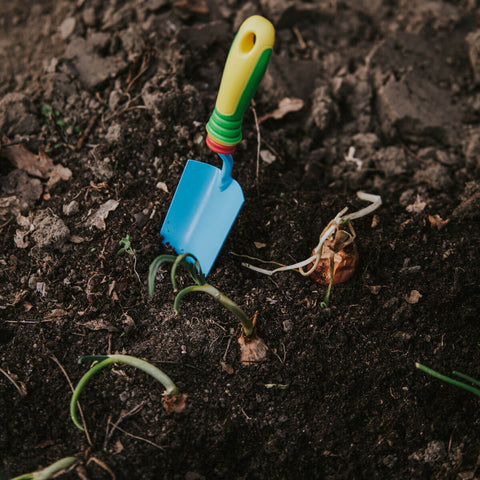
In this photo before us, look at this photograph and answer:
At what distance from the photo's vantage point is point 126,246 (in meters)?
1.44

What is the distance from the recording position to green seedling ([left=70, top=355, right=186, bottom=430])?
44.2 inches

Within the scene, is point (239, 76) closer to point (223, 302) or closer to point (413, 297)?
point (223, 302)

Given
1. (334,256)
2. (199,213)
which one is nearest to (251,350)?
(334,256)

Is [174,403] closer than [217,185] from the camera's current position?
Yes

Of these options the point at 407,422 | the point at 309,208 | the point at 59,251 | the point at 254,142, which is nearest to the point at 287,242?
the point at 309,208

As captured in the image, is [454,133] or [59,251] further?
[454,133]

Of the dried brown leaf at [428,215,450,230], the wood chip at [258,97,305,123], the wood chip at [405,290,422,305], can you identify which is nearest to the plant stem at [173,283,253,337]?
the wood chip at [405,290,422,305]

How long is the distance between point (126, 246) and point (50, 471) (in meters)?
0.63

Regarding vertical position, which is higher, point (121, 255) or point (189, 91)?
point (189, 91)

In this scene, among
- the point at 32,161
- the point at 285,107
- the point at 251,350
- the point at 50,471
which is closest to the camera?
the point at 50,471

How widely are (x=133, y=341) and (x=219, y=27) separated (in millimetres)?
1409

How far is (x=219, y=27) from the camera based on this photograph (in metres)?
2.03

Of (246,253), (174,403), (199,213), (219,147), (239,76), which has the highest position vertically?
(239,76)

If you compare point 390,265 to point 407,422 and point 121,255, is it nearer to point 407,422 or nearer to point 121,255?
point 407,422
